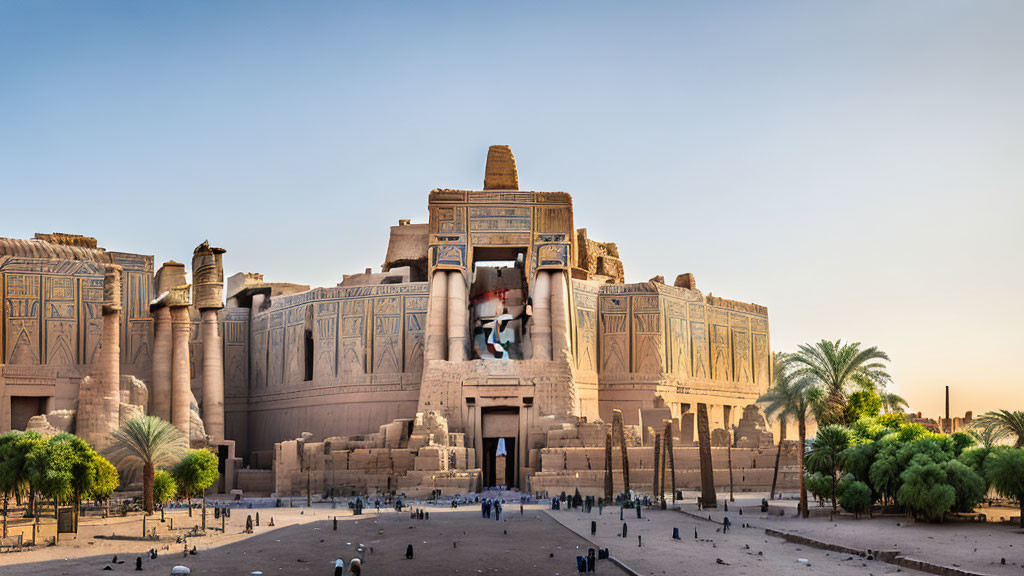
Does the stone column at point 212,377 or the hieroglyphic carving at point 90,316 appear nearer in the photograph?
the hieroglyphic carving at point 90,316

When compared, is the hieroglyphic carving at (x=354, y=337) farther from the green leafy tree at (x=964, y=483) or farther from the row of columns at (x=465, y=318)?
the green leafy tree at (x=964, y=483)

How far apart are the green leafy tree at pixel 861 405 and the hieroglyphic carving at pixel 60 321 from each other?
31.8m

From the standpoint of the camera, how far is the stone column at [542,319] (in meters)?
48.7

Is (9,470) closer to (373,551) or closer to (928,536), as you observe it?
(373,551)

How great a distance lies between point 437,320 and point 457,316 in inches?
34.8

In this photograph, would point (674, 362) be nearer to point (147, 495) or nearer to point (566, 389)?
point (566, 389)

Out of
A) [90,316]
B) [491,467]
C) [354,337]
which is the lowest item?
[491,467]

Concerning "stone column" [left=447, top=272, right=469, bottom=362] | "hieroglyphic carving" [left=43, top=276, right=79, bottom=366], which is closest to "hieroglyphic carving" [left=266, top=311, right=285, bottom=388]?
"hieroglyphic carving" [left=43, top=276, right=79, bottom=366]

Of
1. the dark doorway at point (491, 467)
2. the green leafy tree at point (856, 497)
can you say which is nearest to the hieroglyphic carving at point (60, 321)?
the dark doorway at point (491, 467)

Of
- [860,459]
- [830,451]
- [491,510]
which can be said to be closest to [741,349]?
[830,451]

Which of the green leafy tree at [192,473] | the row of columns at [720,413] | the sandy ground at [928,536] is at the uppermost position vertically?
the row of columns at [720,413]

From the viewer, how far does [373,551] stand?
2630cm

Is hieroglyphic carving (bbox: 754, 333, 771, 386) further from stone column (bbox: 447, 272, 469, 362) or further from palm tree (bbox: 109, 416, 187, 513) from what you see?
palm tree (bbox: 109, 416, 187, 513)

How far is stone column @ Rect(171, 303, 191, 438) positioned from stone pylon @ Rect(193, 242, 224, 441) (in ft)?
8.45
